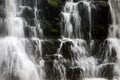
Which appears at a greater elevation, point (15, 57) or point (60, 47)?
point (60, 47)

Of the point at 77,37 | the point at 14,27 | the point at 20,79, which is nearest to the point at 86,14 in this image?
the point at 77,37

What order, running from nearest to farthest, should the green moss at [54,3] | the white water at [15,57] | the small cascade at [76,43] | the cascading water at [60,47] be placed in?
the white water at [15,57], the cascading water at [60,47], the small cascade at [76,43], the green moss at [54,3]

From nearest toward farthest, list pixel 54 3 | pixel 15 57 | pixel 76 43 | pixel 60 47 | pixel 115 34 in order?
pixel 15 57, pixel 60 47, pixel 76 43, pixel 115 34, pixel 54 3

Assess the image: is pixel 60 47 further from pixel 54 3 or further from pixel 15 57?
pixel 54 3

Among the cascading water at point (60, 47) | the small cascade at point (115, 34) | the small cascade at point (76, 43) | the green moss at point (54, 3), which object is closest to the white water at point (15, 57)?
the cascading water at point (60, 47)

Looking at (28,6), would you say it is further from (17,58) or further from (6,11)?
(17,58)

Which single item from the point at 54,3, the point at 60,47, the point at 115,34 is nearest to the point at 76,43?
the point at 60,47

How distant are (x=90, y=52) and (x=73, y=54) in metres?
1.21

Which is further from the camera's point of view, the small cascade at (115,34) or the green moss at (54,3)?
the green moss at (54,3)

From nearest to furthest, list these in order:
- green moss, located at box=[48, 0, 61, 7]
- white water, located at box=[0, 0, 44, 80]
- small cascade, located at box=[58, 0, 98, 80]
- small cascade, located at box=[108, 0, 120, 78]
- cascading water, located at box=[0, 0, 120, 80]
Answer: white water, located at box=[0, 0, 44, 80] < cascading water, located at box=[0, 0, 120, 80] < small cascade, located at box=[58, 0, 98, 80] < small cascade, located at box=[108, 0, 120, 78] < green moss, located at box=[48, 0, 61, 7]

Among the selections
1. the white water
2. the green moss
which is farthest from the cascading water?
the green moss

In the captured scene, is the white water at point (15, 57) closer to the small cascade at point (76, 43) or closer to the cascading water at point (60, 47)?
the cascading water at point (60, 47)

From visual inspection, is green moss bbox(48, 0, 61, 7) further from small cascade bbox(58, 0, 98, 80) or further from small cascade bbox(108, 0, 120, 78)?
small cascade bbox(108, 0, 120, 78)

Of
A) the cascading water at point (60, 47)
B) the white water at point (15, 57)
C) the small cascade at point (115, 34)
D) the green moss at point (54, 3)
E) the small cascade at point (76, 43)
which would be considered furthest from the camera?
the green moss at point (54, 3)
